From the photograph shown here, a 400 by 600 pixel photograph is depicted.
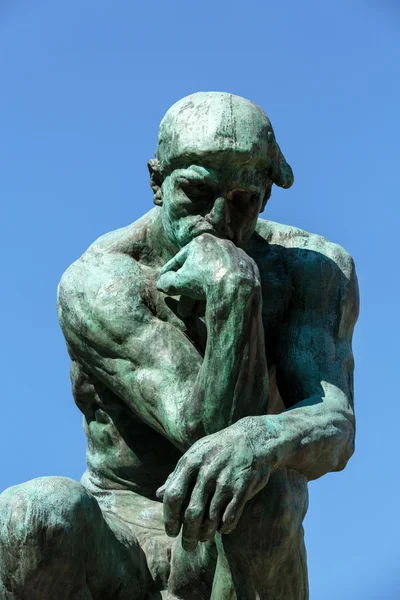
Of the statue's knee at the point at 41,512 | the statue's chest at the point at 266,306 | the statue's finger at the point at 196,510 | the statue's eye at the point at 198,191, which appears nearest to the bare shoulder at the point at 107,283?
the statue's chest at the point at 266,306

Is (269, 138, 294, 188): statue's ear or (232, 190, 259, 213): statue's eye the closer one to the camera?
(232, 190, 259, 213): statue's eye

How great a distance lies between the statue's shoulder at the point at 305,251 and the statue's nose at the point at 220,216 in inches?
35.7

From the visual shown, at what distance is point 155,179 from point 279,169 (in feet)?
2.41

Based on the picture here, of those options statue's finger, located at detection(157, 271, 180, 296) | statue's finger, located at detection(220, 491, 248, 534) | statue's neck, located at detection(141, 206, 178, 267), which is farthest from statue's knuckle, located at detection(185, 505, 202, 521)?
statue's neck, located at detection(141, 206, 178, 267)

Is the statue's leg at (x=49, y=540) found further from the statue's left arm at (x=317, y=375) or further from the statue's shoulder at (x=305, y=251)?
the statue's shoulder at (x=305, y=251)

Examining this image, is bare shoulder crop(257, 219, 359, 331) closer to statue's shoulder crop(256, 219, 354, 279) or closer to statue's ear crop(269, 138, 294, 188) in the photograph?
statue's shoulder crop(256, 219, 354, 279)

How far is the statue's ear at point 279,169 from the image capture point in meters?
13.2

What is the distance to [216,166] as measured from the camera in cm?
1295

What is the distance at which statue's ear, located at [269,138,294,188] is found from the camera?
13195mm

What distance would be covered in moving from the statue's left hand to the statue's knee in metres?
0.61

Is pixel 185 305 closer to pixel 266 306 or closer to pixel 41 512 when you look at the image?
pixel 266 306

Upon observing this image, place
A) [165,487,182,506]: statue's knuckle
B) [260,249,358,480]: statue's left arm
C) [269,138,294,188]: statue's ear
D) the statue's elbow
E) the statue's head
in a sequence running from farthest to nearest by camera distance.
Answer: [269,138,294,188]: statue's ear, the statue's elbow, the statue's head, [260,249,358,480]: statue's left arm, [165,487,182,506]: statue's knuckle

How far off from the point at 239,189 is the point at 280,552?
2013 millimetres

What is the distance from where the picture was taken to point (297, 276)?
45.1 ft
